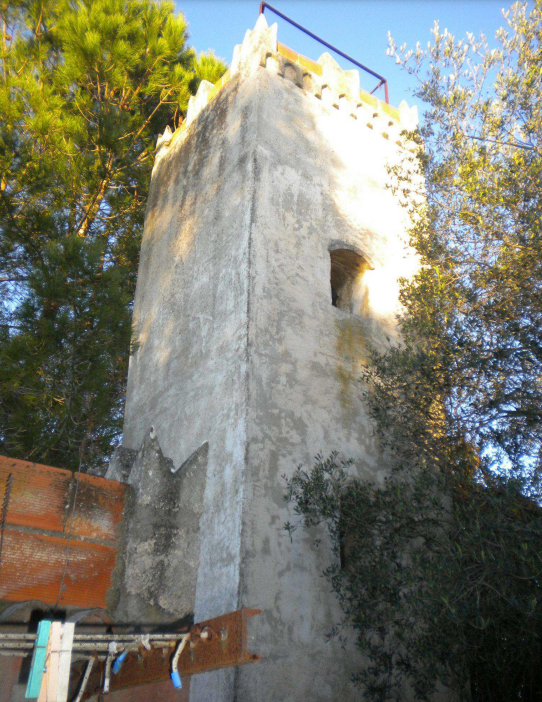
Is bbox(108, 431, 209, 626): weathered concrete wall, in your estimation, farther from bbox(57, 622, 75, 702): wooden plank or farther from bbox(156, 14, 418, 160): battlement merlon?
bbox(156, 14, 418, 160): battlement merlon

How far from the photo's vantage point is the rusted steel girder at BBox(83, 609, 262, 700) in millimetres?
4371

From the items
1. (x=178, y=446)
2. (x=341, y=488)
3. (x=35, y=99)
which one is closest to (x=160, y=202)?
(x=35, y=99)

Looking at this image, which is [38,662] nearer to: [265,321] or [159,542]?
[159,542]

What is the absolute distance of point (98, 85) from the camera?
12.7 m

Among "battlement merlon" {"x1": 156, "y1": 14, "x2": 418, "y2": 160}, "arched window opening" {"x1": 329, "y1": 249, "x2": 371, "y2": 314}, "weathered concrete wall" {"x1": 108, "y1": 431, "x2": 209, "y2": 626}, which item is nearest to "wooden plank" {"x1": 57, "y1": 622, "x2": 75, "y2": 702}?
"weathered concrete wall" {"x1": 108, "y1": 431, "x2": 209, "y2": 626}

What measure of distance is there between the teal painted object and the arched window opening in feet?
19.5

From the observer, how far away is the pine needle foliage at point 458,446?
578 centimetres

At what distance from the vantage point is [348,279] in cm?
926

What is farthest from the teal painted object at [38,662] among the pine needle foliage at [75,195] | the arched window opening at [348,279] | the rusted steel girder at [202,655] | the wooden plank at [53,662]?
the arched window opening at [348,279]

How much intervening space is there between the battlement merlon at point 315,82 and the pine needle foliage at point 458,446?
125 cm

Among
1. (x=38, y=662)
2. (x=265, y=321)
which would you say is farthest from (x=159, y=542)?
(x=38, y=662)

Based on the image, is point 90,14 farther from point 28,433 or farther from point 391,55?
point 28,433

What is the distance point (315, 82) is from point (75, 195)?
4.64m

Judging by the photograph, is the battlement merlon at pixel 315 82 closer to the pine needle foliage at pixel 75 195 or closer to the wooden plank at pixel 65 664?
the pine needle foliage at pixel 75 195
